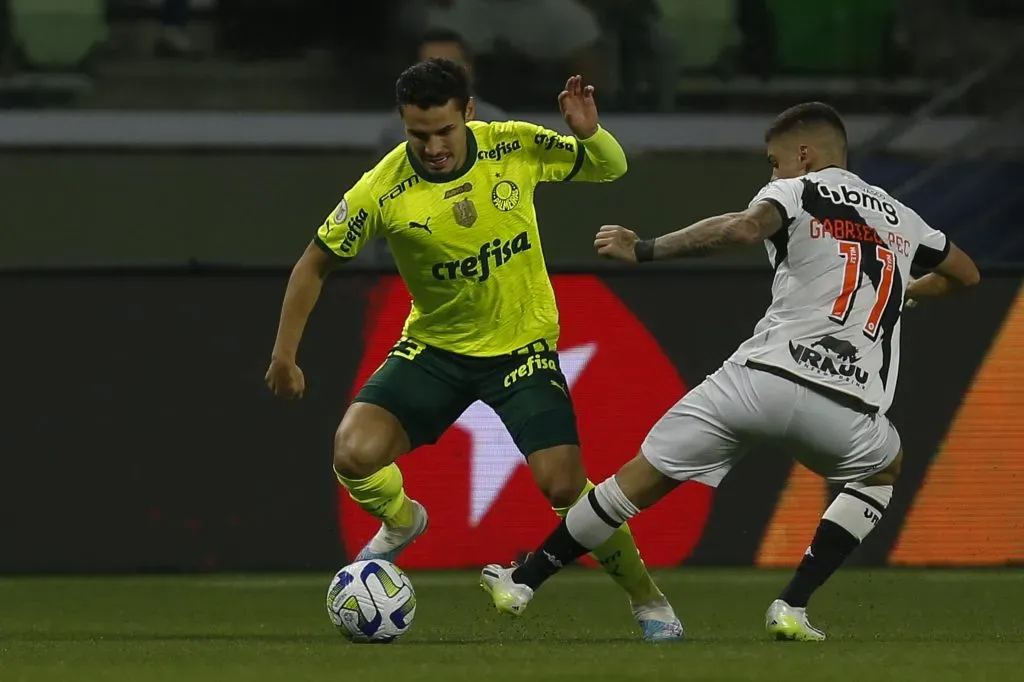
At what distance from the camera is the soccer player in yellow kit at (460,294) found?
20.8ft

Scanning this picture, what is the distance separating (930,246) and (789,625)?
1258 millimetres

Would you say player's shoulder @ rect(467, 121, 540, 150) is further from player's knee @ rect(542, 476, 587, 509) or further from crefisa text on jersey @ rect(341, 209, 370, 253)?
player's knee @ rect(542, 476, 587, 509)

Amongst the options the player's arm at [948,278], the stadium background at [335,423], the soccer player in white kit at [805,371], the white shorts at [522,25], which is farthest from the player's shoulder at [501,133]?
the white shorts at [522,25]

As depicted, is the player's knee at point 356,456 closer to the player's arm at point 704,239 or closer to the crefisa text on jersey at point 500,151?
the crefisa text on jersey at point 500,151

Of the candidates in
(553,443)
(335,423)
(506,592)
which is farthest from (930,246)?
(335,423)

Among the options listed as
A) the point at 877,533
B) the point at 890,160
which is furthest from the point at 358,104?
the point at 877,533

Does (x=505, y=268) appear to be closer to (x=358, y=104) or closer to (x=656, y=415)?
(x=656, y=415)

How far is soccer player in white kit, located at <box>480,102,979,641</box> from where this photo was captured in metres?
5.93

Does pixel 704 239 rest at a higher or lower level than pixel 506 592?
higher

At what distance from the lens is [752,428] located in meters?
5.96

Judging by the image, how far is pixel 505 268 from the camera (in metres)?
6.61

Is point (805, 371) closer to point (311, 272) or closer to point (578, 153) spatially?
point (578, 153)

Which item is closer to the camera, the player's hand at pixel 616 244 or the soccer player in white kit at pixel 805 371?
the player's hand at pixel 616 244

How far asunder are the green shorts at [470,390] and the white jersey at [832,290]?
0.77 metres
